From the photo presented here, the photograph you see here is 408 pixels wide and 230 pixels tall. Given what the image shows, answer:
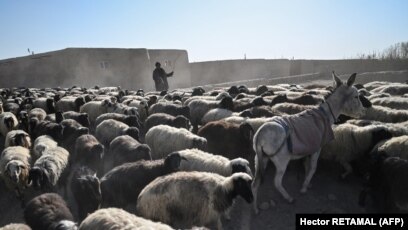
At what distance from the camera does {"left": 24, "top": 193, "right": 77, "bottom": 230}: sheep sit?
13.6 ft

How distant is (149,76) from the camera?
31.6 metres

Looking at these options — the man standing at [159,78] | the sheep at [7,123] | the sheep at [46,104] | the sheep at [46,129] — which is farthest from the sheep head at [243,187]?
the man standing at [159,78]

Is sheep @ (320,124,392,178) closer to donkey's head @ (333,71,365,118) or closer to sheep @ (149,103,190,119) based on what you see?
donkey's head @ (333,71,365,118)

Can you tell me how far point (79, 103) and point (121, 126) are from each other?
5253 millimetres

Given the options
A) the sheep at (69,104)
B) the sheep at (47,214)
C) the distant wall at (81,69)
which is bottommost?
the sheep at (47,214)

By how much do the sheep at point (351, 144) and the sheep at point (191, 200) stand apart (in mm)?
2682

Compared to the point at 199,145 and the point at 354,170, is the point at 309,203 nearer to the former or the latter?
the point at 354,170

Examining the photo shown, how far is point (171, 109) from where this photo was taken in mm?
10633

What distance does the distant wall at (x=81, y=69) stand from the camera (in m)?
26.6

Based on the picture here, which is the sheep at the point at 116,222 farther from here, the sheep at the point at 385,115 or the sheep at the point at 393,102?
the sheep at the point at 393,102

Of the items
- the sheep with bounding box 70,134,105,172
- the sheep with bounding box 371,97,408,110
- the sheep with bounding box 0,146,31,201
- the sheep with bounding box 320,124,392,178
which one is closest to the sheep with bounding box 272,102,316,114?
the sheep with bounding box 320,124,392,178

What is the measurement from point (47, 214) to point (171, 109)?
6.63 m

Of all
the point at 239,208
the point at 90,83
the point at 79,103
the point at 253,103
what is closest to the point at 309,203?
the point at 239,208

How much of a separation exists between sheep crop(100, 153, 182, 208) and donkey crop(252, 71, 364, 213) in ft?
4.66
